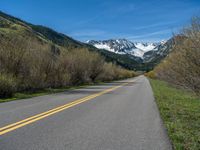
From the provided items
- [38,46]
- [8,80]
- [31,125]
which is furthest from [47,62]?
[31,125]

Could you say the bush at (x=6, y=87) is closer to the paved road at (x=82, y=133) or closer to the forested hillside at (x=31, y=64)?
the forested hillside at (x=31, y=64)

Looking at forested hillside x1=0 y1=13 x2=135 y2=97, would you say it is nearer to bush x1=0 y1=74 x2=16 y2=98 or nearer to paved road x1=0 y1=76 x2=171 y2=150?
bush x1=0 y1=74 x2=16 y2=98

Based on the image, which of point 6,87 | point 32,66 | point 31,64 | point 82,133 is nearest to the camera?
point 82,133

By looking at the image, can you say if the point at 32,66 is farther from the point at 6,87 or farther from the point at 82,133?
the point at 82,133

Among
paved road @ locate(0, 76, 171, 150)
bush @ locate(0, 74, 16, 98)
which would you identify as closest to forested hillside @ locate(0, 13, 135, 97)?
bush @ locate(0, 74, 16, 98)

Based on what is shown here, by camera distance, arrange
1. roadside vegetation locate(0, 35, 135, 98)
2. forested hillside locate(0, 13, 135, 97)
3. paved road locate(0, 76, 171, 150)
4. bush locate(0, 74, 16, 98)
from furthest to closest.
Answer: forested hillside locate(0, 13, 135, 97) < roadside vegetation locate(0, 35, 135, 98) < bush locate(0, 74, 16, 98) < paved road locate(0, 76, 171, 150)

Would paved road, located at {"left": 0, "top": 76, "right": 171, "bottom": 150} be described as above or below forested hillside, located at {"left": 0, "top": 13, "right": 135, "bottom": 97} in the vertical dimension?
below

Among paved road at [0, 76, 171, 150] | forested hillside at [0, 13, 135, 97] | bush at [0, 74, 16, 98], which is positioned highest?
forested hillside at [0, 13, 135, 97]

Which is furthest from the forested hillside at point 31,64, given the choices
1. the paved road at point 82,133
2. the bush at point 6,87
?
the paved road at point 82,133

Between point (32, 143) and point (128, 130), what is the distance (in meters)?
2.84

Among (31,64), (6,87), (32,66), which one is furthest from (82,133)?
(32,66)

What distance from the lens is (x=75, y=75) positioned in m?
41.5

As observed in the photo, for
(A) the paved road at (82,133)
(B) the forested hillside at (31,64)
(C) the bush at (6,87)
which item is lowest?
(A) the paved road at (82,133)

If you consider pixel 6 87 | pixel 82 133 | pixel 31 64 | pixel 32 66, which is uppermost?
pixel 31 64
